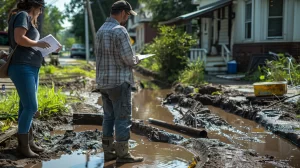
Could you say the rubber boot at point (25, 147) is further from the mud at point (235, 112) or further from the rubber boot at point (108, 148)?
the mud at point (235, 112)

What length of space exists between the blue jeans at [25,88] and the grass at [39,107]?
745 millimetres

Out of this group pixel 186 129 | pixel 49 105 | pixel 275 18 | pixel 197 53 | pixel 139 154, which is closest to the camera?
pixel 139 154

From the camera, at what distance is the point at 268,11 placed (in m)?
16.1

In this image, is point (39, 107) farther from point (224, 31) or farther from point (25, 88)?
point (224, 31)

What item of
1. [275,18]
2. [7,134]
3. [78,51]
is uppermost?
[275,18]

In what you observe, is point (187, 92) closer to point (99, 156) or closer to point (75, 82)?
point (75, 82)

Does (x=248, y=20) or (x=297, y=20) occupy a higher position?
(x=248, y=20)

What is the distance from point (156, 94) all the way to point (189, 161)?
803 centimetres

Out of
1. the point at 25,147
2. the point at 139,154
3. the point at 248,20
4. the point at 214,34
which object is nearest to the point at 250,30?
the point at 248,20

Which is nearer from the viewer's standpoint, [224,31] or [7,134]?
[7,134]

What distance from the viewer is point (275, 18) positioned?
1600 cm

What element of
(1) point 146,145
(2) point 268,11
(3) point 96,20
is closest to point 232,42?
(2) point 268,11

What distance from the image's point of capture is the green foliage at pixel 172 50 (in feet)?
49.1

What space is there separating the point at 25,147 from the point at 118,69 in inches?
57.4
